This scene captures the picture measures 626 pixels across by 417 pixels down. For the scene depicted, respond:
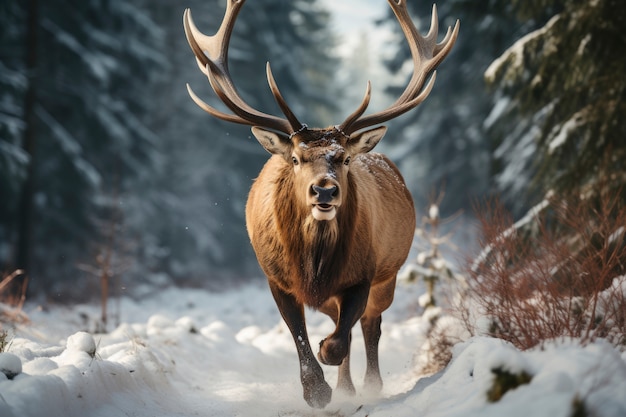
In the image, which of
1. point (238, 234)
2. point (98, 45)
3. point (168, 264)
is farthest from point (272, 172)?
point (238, 234)

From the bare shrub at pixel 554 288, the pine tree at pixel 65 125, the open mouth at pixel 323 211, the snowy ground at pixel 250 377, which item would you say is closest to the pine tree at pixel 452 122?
the pine tree at pixel 65 125

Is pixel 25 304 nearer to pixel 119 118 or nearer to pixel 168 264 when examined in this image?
pixel 119 118

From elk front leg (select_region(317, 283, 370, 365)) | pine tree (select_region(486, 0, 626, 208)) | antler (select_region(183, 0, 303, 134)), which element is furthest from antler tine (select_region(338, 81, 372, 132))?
pine tree (select_region(486, 0, 626, 208))

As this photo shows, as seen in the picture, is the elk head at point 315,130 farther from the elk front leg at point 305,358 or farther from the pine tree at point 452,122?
the pine tree at point 452,122

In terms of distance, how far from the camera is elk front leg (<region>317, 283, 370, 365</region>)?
4832mm

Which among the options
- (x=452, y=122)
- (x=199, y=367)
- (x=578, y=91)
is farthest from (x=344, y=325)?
(x=452, y=122)

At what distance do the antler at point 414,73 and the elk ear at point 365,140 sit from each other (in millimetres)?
126

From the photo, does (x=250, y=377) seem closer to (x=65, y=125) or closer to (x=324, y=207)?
(x=324, y=207)

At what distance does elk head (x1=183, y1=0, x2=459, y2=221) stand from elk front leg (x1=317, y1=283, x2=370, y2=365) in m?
0.73

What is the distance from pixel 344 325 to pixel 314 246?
26.1 inches

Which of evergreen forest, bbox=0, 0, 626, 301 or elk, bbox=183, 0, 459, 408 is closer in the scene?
elk, bbox=183, 0, 459, 408

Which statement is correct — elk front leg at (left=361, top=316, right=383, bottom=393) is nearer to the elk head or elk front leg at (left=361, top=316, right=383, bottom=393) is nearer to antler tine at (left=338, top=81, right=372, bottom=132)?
the elk head

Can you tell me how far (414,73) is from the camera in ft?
20.6

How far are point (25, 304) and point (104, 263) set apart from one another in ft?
12.7
